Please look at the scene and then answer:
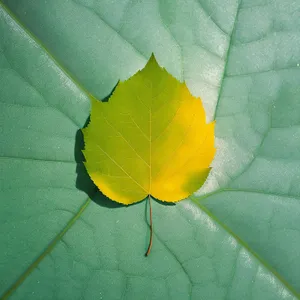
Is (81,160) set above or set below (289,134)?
below

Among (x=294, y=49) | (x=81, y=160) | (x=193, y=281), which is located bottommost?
(x=193, y=281)

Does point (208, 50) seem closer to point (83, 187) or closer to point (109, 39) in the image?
point (109, 39)

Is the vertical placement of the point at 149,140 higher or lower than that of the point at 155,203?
higher

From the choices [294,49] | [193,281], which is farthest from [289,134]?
[193,281]
